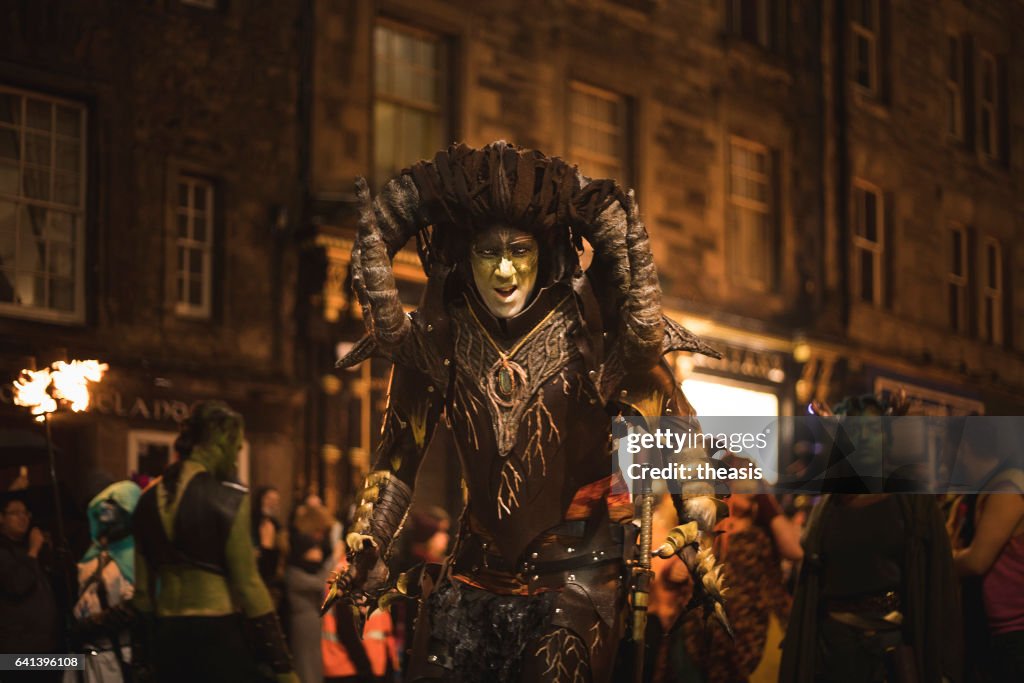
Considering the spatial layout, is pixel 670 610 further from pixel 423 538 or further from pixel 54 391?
pixel 423 538

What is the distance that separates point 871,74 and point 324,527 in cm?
405

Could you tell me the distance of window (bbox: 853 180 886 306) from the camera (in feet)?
33.4

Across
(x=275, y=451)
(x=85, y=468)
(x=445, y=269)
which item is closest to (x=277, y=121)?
(x=275, y=451)

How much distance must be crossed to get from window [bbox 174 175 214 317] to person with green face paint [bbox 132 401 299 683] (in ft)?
13.9

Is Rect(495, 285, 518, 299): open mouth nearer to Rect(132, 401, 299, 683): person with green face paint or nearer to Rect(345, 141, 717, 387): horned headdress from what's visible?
Rect(345, 141, 717, 387): horned headdress

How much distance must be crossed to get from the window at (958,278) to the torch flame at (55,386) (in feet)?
14.0

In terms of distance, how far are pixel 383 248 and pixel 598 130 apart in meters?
9.07

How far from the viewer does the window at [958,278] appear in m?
8.94

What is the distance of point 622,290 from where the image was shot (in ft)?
16.6

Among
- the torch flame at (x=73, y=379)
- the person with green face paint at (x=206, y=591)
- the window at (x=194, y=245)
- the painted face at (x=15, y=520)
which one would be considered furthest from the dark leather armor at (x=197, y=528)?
the window at (x=194, y=245)

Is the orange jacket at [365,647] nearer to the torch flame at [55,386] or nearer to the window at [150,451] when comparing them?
the window at [150,451]

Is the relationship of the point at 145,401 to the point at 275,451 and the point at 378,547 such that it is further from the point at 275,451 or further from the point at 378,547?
the point at 378,547

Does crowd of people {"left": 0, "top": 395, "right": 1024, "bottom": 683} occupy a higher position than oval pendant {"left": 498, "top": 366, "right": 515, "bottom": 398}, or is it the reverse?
oval pendant {"left": 498, "top": 366, "right": 515, "bottom": 398}

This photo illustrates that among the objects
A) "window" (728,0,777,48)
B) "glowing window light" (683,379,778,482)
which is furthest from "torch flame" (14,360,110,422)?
"window" (728,0,777,48)
